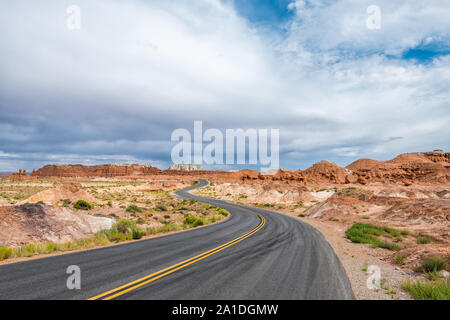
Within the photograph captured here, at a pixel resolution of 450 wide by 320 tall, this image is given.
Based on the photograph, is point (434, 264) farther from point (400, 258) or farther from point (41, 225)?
point (41, 225)

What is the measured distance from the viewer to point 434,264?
8.21 meters

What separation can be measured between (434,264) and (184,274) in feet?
29.4

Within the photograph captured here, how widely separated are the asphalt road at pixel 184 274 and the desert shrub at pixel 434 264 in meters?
2.93

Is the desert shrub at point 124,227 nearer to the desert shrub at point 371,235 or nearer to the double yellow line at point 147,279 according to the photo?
the double yellow line at point 147,279

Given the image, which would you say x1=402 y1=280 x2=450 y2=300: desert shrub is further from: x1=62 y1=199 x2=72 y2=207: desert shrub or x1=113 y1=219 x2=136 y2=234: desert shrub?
x1=62 y1=199 x2=72 y2=207: desert shrub

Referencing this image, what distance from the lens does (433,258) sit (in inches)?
330

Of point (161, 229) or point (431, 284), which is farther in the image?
point (161, 229)

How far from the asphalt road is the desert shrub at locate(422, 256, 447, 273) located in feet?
9.60

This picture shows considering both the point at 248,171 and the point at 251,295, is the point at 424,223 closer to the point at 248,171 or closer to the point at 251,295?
the point at 251,295

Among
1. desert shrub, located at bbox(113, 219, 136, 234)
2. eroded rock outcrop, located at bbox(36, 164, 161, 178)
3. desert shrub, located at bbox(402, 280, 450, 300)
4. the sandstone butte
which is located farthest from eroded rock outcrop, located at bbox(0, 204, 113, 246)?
eroded rock outcrop, located at bbox(36, 164, 161, 178)

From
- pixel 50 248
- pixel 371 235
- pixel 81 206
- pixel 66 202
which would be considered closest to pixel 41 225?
→ pixel 50 248

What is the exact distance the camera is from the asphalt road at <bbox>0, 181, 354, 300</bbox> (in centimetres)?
593
